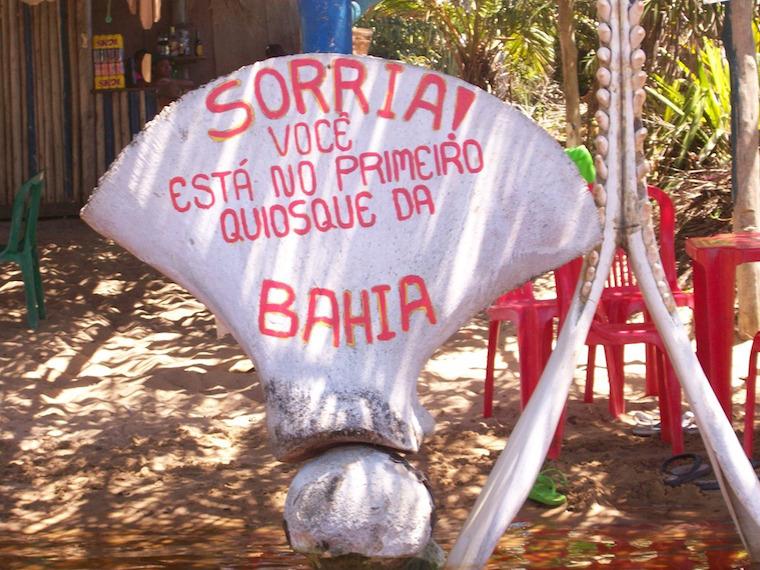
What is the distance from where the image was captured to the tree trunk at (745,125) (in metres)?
6.25

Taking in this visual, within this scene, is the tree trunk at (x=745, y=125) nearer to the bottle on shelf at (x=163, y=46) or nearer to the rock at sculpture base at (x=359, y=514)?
the rock at sculpture base at (x=359, y=514)

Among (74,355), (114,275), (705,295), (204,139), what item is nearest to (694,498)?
(705,295)

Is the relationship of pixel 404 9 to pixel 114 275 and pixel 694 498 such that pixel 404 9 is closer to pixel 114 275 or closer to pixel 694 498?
pixel 114 275

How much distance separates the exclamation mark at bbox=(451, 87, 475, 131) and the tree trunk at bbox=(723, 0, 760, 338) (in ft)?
10.7

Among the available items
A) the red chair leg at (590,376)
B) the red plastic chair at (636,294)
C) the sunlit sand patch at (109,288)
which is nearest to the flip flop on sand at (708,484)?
the red plastic chair at (636,294)

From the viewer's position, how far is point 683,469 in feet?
15.5

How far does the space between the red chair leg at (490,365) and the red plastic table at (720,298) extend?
1.01m

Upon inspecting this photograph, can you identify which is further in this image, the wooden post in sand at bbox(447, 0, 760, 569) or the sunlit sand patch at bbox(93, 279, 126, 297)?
the sunlit sand patch at bbox(93, 279, 126, 297)

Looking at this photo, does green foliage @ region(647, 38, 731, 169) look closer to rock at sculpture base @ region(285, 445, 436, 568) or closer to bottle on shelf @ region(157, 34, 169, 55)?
bottle on shelf @ region(157, 34, 169, 55)

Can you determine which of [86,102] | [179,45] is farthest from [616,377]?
[86,102]

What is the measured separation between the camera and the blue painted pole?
15.9ft

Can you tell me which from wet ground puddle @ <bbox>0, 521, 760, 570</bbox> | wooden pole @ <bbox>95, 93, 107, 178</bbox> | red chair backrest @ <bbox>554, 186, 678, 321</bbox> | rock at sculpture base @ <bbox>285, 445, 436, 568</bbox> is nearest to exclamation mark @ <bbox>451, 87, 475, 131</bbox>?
rock at sculpture base @ <bbox>285, 445, 436, 568</bbox>

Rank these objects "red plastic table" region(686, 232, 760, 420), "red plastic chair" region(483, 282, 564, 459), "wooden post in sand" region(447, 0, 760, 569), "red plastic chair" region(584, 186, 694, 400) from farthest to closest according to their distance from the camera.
A: "red plastic chair" region(584, 186, 694, 400) < "red plastic chair" region(483, 282, 564, 459) < "red plastic table" region(686, 232, 760, 420) < "wooden post in sand" region(447, 0, 760, 569)

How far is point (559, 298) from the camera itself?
15.9ft
